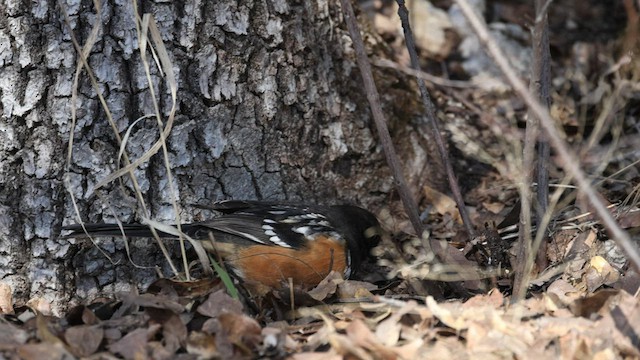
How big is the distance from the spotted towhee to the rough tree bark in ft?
0.35

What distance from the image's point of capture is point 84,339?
7.48 feet

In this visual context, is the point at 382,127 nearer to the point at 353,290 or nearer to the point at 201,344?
the point at 353,290

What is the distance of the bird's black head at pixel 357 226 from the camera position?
3.41 meters

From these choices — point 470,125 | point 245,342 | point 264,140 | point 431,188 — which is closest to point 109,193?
point 264,140

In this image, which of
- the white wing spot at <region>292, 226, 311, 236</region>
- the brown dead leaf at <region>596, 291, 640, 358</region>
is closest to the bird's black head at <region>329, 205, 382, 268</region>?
the white wing spot at <region>292, 226, 311, 236</region>

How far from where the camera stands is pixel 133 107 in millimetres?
3012

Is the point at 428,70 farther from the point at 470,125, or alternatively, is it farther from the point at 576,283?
the point at 576,283

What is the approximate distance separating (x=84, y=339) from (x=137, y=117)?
3.30 ft

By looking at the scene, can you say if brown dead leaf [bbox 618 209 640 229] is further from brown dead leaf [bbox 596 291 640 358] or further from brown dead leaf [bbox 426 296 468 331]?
brown dead leaf [bbox 426 296 468 331]

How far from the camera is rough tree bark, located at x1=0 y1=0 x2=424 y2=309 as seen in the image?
2918 millimetres

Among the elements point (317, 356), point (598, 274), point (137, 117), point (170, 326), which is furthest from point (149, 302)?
point (598, 274)

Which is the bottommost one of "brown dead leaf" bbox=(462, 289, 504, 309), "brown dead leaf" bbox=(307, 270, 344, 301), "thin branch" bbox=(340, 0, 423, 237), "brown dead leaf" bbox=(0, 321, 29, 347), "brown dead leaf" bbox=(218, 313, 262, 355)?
"brown dead leaf" bbox=(462, 289, 504, 309)

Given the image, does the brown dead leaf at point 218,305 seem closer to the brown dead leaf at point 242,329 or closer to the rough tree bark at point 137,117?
the brown dead leaf at point 242,329

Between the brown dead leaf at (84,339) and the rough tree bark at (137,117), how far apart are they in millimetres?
664
